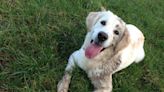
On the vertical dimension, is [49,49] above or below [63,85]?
above

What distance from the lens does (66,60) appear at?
4.84 m

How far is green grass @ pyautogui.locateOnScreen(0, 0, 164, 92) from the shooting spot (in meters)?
4.41

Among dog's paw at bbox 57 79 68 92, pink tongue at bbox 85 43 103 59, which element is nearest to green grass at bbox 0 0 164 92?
dog's paw at bbox 57 79 68 92

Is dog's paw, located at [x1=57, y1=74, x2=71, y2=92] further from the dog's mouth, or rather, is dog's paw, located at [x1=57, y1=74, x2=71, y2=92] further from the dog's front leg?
the dog's mouth

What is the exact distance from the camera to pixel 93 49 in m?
4.41

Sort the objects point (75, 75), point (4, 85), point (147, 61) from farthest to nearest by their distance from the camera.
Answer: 1. point (147, 61)
2. point (75, 75)
3. point (4, 85)

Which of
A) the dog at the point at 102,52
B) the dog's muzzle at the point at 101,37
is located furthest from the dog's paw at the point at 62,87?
the dog's muzzle at the point at 101,37

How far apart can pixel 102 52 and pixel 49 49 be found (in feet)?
2.10

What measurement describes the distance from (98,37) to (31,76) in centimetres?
81

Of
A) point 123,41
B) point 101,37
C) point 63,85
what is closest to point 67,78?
point 63,85

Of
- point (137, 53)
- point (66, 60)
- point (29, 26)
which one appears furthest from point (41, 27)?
point (137, 53)

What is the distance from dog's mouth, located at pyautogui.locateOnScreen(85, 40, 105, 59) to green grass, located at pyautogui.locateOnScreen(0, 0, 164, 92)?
0.30m

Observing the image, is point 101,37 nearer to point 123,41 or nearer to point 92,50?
point 92,50

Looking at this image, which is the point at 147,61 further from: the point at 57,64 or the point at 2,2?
the point at 2,2
